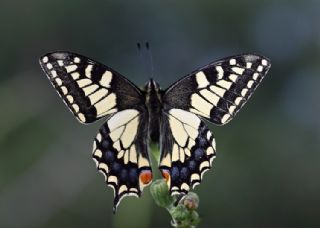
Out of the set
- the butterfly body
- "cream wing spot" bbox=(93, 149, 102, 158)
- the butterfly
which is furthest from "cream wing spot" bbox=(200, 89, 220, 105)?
"cream wing spot" bbox=(93, 149, 102, 158)

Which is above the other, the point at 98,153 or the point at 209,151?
the point at 98,153

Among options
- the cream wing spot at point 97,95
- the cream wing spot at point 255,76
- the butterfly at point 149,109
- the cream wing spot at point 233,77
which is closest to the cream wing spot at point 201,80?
the butterfly at point 149,109

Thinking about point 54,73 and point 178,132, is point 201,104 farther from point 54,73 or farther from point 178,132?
point 54,73

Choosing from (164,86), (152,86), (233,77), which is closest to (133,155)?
(152,86)

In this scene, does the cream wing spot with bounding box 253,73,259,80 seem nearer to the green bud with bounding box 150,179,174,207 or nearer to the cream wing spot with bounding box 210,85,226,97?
the cream wing spot with bounding box 210,85,226,97

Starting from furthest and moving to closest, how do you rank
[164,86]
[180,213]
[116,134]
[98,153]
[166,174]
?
[164,86] < [116,134] < [98,153] < [166,174] < [180,213]
